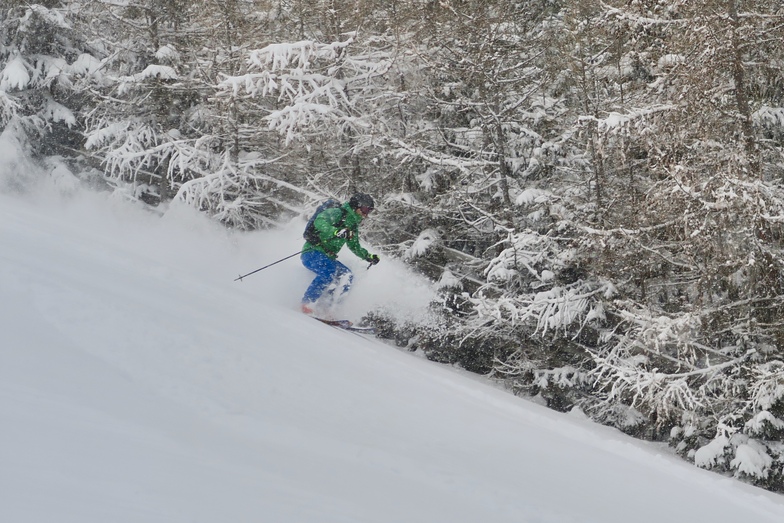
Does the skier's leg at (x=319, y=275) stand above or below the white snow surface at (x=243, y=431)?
below

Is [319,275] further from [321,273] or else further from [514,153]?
[514,153]

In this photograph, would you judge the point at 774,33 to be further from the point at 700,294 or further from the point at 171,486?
the point at 171,486

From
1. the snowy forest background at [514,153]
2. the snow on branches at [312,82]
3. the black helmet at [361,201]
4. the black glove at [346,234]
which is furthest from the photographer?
the snow on branches at [312,82]

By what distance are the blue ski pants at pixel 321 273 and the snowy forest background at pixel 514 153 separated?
6.94 ft

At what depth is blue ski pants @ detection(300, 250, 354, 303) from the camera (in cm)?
1072

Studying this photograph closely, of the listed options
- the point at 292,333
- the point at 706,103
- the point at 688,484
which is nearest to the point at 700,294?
the point at 706,103

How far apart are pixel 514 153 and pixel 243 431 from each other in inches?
Answer: 443

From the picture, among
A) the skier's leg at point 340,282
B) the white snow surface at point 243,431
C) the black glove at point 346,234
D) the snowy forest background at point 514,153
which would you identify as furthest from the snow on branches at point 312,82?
the white snow surface at point 243,431

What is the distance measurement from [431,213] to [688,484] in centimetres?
896

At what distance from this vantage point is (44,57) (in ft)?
59.6

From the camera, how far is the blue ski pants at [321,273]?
1072 centimetres

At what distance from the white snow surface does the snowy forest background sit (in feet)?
11.9

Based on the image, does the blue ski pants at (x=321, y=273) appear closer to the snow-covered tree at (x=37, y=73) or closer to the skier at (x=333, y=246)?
the skier at (x=333, y=246)

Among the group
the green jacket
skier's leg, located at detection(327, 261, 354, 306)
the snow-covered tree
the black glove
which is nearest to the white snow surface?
the green jacket
